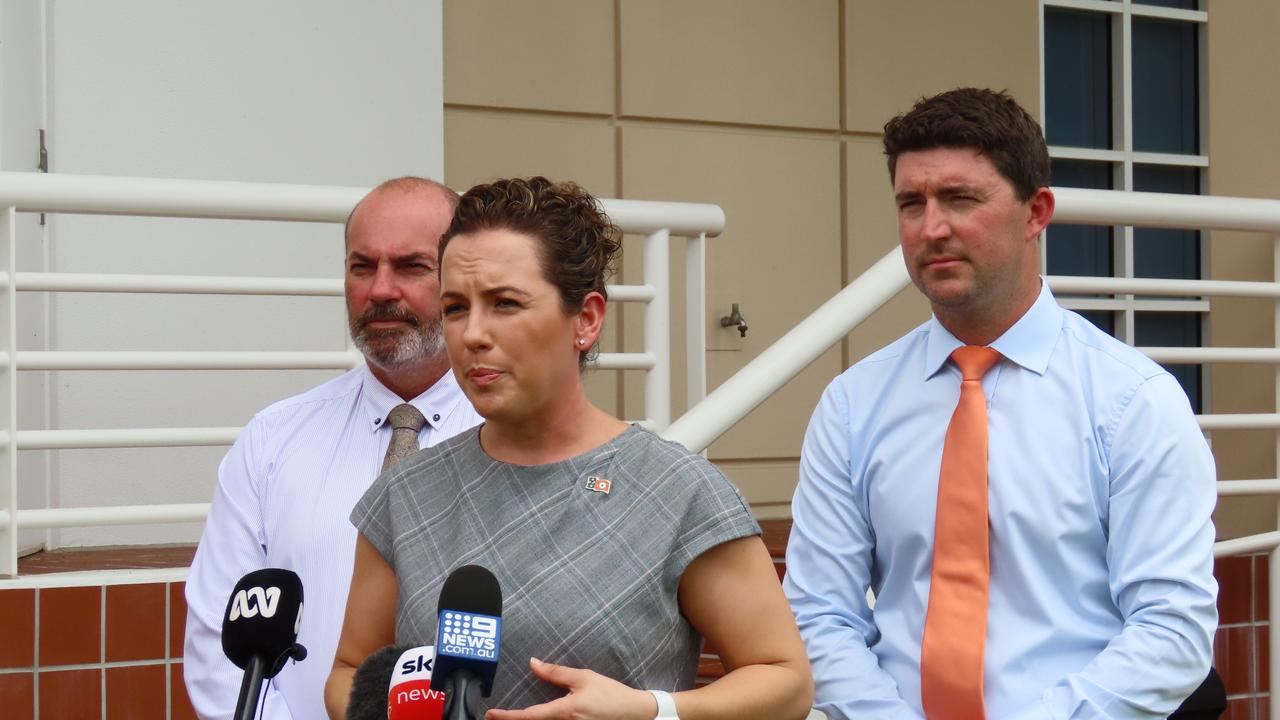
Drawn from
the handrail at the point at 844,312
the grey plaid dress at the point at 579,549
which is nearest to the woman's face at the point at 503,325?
the grey plaid dress at the point at 579,549

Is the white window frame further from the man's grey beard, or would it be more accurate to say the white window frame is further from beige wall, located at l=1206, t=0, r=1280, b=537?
the man's grey beard

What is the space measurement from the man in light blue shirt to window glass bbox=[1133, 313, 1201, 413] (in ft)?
12.6

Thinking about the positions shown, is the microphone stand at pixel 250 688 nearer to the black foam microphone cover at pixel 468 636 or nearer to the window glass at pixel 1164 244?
the black foam microphone cover at pixel 468 636

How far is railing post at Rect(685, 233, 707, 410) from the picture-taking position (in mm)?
4023

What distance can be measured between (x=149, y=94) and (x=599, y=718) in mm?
3354

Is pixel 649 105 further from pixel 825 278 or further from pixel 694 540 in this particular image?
pixel 694 540

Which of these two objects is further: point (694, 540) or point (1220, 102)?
point (1220, 102)

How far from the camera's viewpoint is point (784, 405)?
5.80m

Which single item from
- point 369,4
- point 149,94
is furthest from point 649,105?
point 149,94

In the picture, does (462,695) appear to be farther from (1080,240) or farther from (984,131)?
(1080,240)

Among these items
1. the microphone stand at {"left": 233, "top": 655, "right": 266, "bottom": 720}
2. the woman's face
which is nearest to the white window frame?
the woman's face

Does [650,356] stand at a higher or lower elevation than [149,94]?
lower

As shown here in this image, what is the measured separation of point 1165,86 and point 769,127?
187 cm

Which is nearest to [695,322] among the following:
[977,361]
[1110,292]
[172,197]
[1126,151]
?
[1110,292]
